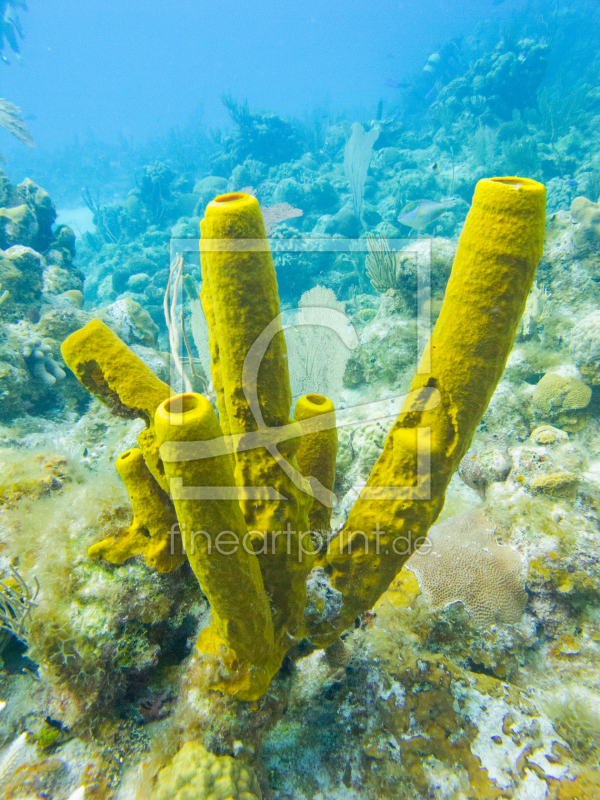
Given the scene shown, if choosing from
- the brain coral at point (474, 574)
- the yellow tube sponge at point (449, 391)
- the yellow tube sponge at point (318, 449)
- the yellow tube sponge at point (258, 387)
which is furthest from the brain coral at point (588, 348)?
the yellow tube sponge at point (258, 387)

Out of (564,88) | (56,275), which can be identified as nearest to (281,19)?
(564,88)

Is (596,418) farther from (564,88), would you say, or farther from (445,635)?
(564,88)

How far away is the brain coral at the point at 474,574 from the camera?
7.32 feet

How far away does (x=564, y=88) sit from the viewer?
63.9ft

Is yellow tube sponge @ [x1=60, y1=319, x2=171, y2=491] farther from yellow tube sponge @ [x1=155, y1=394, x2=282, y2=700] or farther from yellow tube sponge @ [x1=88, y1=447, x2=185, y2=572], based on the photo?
yellow tube sponge @ [x1=155, y1=394, x2=282, y2=700]

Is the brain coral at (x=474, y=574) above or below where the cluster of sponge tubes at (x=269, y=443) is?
below

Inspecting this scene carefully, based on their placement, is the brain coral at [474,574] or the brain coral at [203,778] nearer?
the brain coral at [203,778]

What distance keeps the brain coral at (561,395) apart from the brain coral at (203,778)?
12.7ft

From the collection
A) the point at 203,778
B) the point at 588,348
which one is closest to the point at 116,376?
the point at 203,778

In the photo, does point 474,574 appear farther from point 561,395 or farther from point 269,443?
point 561,395

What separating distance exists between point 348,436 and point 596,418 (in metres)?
2.54

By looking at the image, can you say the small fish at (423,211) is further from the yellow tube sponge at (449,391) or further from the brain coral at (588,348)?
the yellow tube sponge at (449,391)

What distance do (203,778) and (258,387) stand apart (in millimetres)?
1354

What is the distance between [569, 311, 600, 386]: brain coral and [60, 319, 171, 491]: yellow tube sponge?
417cm
